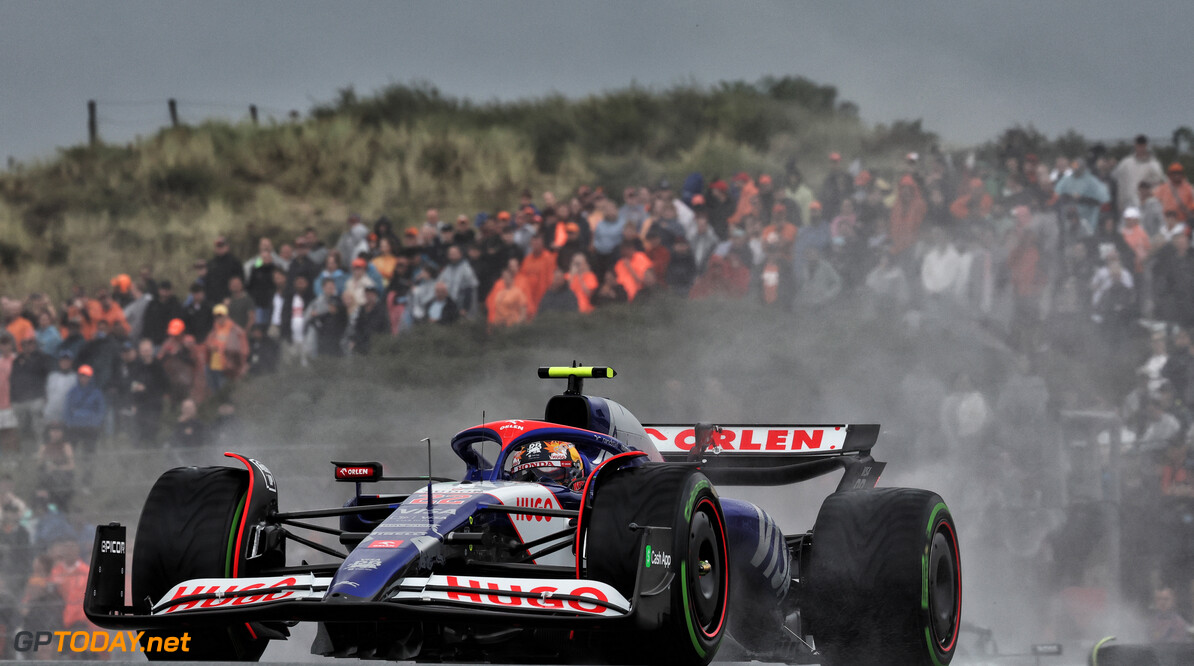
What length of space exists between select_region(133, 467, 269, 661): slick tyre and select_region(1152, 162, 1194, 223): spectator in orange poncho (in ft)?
45.1

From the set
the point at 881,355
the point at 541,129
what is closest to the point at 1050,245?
the point at 881,355

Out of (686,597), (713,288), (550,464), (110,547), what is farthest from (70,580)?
(686,597)

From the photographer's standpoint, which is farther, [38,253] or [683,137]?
[683,137]

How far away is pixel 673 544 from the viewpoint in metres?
6.07

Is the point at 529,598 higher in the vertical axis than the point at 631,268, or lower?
lower

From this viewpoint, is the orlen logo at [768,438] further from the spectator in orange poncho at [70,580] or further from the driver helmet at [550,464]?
the spectator in orange poncho at [70,580]

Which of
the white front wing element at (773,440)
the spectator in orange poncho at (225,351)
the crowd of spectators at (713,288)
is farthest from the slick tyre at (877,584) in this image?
the spectator in orange poncho at (225,351)

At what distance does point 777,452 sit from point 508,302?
1129 centimetres

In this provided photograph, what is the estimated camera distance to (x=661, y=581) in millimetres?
5980

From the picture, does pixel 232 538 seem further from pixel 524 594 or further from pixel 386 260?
pixel 386 260

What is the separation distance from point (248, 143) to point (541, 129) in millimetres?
6983

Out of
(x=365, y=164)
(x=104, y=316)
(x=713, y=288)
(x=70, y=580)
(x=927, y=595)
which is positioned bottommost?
(x=70, y=580)

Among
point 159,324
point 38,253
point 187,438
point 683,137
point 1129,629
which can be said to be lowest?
point 1129,629

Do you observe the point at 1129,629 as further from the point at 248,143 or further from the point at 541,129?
the point at 248,143
